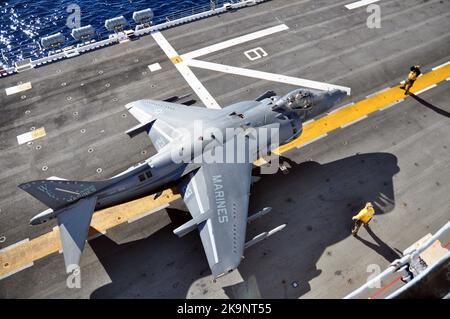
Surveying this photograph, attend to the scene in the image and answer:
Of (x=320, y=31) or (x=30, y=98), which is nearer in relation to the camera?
(x=30, y=98)

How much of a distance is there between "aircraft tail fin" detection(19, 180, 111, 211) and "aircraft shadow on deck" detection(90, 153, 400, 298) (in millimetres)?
3900

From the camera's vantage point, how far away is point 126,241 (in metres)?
18.8

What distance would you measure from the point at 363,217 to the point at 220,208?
25.1ft

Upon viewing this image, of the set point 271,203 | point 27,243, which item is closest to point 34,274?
point 27,243

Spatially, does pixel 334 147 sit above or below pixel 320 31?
below

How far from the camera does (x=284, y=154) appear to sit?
22.7m

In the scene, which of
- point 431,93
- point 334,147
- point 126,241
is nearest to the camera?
point 126,241

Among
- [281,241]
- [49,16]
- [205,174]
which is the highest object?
[49,16]

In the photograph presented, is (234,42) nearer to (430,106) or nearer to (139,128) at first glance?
(139,128)

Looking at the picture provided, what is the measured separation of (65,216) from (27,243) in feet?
16.7

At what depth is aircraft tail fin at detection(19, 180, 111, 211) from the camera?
15.0 meters

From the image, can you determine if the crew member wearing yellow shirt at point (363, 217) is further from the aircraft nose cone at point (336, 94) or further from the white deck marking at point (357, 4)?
the white deck marking at point (357, 4)

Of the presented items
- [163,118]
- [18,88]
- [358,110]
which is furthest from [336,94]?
[18,88]
